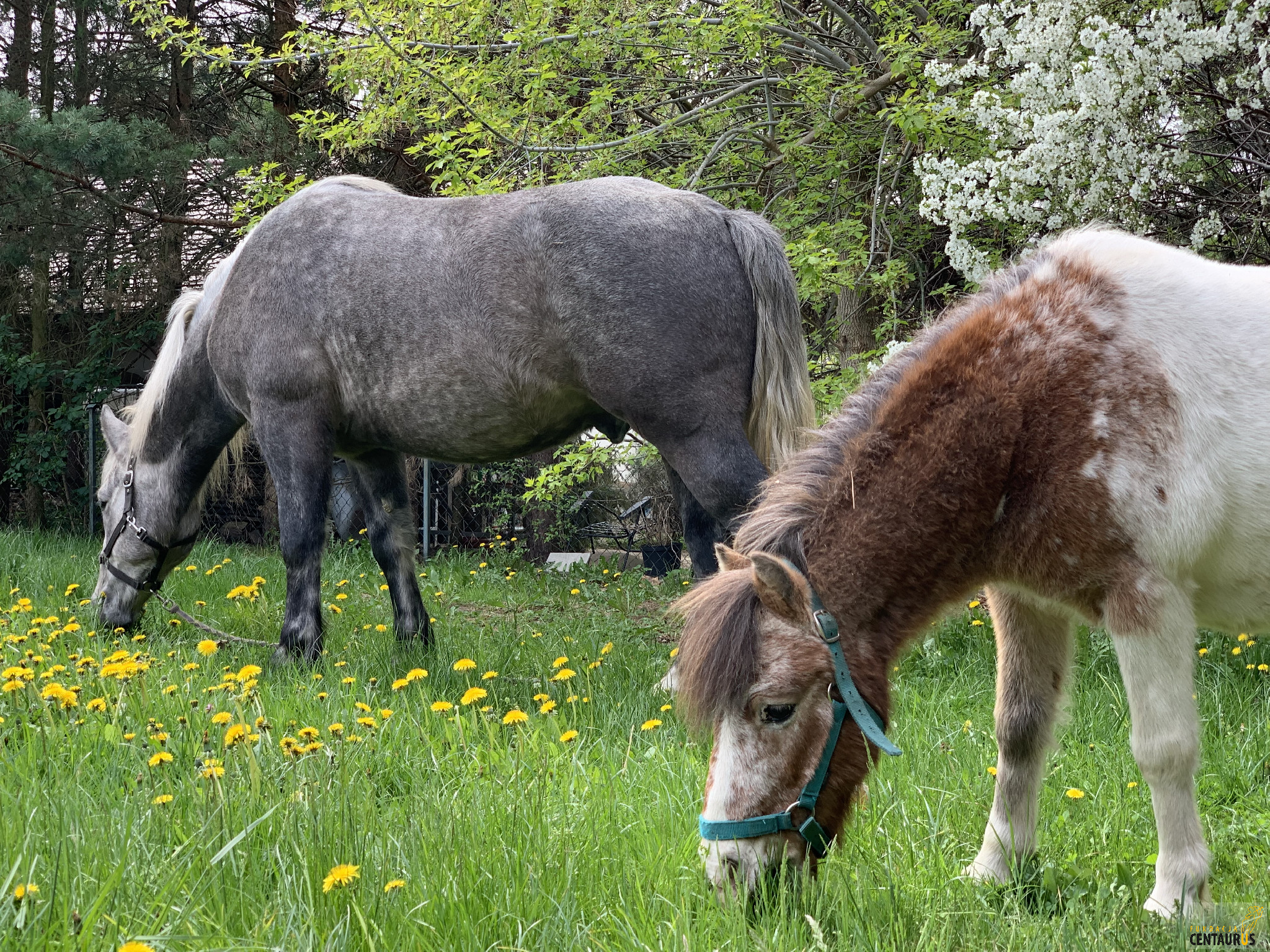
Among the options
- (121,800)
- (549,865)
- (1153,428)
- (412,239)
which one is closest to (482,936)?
(549,865)

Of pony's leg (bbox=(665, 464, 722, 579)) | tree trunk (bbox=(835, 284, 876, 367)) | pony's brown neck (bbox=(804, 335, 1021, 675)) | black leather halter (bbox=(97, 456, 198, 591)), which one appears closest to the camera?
pony's brown neck (bbox=(804, 335, 1021, 675))

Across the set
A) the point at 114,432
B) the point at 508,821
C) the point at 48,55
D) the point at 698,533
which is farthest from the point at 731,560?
the point at 48,55

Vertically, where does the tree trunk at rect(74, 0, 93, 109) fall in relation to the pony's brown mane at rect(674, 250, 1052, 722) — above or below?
above

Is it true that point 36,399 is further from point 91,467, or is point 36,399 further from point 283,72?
point 283,72

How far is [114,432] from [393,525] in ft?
6.34

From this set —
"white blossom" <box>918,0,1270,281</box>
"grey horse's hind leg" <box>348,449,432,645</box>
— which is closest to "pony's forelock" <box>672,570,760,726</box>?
"grey horse's hind leg" <box>348,449,432,645</box>

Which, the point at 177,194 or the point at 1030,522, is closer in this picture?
the point at 1030,522

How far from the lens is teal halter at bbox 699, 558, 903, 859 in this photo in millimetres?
2244

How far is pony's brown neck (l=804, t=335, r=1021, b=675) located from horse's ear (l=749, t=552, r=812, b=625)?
0.09 metres

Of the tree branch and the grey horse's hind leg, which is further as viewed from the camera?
the tree branch

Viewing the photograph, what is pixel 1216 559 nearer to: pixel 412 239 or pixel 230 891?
pixel 230 891

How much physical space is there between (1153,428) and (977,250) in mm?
3264

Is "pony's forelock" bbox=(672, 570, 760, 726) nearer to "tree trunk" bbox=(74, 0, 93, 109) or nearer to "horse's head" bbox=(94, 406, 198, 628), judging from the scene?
"horse's head" bbox=(94, 406, 198, 628)

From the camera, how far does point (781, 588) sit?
2.29 meters
